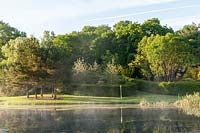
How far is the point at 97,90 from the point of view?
5781 centimetres

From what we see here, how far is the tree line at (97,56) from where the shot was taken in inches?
2121

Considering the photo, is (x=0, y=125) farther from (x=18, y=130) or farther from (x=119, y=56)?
(x=119, y=56)

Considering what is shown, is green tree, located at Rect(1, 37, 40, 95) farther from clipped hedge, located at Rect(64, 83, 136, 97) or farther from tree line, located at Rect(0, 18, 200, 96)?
clipped hedge, located at Rect(64, 83, 136, 97)

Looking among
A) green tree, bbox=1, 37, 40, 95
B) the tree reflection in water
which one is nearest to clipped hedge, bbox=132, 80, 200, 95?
green tree, bbox=1, 37, 40, 95

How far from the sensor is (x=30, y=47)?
54.1m

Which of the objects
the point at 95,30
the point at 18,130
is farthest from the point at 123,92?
the point at 18,130

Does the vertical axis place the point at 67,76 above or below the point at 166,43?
below

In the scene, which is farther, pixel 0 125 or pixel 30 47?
pixel 30 47

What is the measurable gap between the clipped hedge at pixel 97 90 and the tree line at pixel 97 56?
123 cm

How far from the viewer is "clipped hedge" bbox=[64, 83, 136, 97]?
5747 centimetres

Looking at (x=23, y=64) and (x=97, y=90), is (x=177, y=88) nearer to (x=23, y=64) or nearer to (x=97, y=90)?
(x=97, y=90)

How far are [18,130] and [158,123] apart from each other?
8.63 m

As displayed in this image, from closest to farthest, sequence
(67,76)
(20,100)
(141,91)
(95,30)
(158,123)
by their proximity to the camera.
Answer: (158,123) → (20,100) → (67,76) → (141,91) → (95,30)

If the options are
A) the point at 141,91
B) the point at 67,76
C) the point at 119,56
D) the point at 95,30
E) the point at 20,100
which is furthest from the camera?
the point at 95,30
